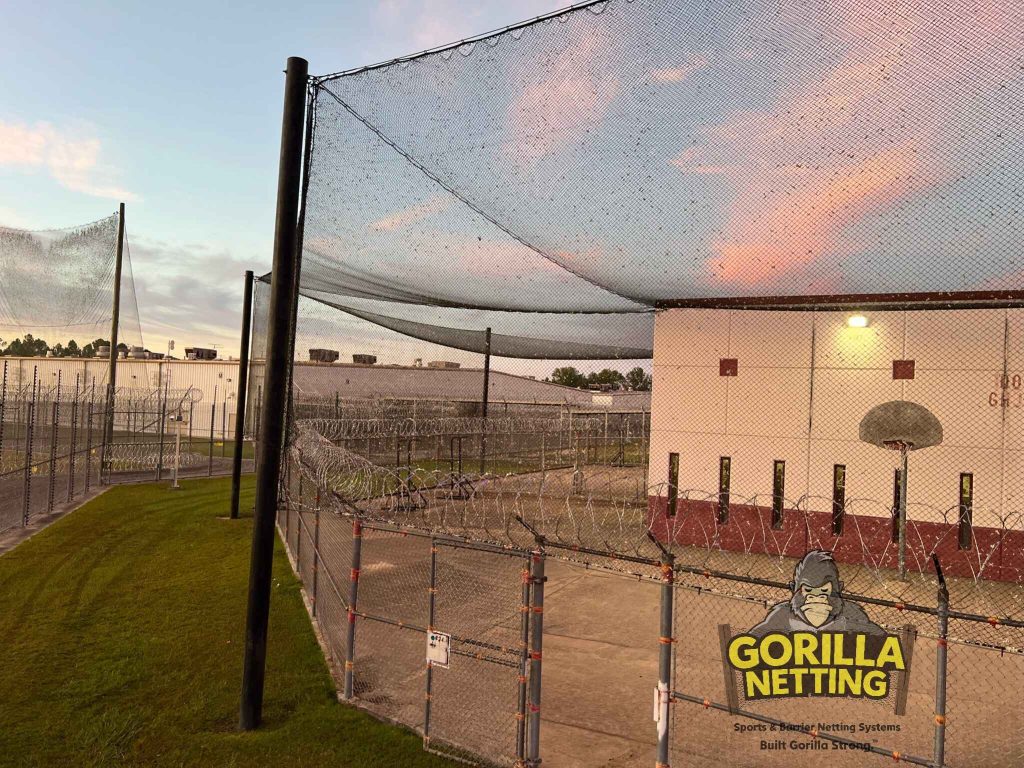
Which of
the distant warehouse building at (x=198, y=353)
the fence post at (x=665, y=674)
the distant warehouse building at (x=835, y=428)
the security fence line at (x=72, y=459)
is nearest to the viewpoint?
the fence post at (x=665, y=674)

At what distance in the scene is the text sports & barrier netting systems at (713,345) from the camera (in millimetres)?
4164

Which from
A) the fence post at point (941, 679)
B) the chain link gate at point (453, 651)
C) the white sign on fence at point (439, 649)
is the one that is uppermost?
the fence post at point (941, 679)

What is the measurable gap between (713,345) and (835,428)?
90.0 inches

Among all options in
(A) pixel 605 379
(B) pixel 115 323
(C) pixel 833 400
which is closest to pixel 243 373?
(B) pixel 115 323

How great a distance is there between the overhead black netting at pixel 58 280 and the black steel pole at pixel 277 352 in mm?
18105

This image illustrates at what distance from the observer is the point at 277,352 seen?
17.8ft

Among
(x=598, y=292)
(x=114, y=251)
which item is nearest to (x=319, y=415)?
(x=114, y=251)

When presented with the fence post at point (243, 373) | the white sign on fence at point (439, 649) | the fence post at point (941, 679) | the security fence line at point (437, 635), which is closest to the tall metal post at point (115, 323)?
the fence post at point (243, 373)

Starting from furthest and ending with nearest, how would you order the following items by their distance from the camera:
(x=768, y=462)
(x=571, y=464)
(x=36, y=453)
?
1. (x=571, y=464)
2. (x=36, y=453)
3. (x=768, y=462)

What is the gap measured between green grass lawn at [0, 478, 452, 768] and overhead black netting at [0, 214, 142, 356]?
12394mm

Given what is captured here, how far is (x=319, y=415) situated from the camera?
781 inches

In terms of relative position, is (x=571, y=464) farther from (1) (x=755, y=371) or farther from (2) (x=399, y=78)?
(2) (x=399, y=78)

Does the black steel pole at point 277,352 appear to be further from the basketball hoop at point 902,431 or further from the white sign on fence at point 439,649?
the basketball hoop at point 902,431

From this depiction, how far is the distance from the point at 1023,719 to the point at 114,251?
23132 mm
